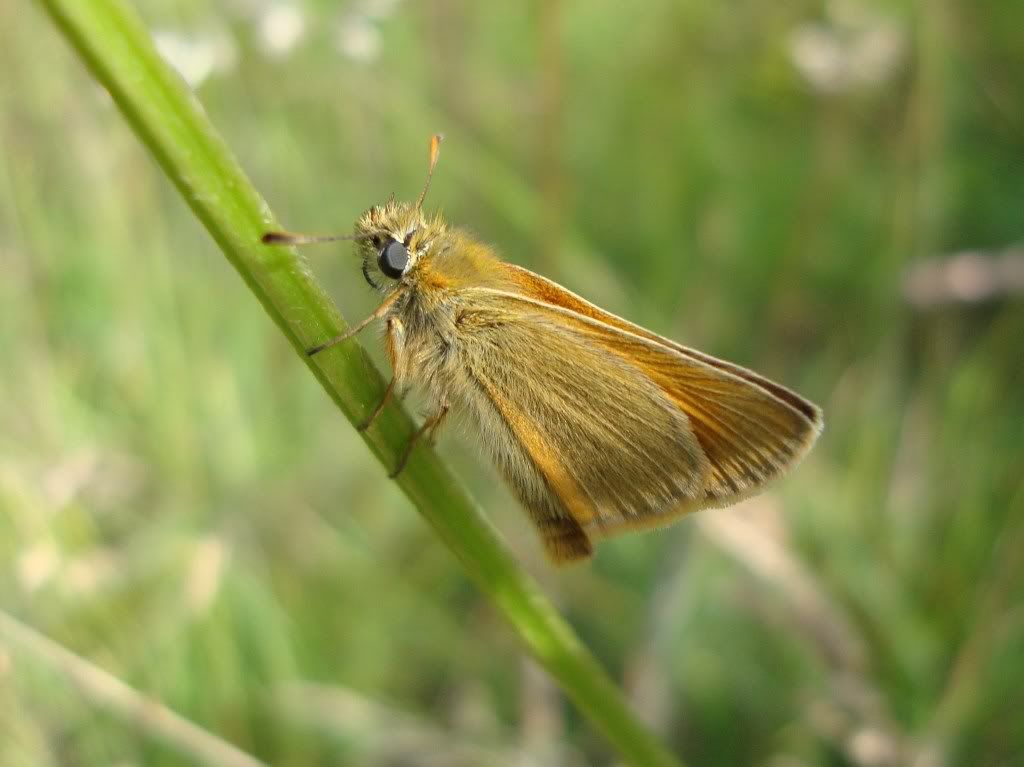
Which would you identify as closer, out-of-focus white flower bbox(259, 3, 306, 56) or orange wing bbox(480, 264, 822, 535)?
orange wing bbox(480, 264, 822, 535)

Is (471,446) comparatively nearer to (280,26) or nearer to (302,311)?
(302,311)

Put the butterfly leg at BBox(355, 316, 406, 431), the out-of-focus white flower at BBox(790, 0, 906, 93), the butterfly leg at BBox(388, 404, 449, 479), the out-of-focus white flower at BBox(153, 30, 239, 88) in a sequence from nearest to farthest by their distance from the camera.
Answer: the butterfly leg at BBox(388, 404, 449, 479)
the butterfly leg at BBox(355, 316, 406, 431)
the out-of-focus white flower at BBox(153, 30, 239, 88)
the out-of-focus white flower at BBox(790, 0, 906, 93)

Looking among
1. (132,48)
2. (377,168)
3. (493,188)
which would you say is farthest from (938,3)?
(132,48)

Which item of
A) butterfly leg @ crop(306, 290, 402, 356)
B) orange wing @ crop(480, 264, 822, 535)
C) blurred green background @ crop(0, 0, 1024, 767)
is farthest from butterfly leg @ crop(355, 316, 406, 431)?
blurred green background @ crop(0, 0, 1024, 767)

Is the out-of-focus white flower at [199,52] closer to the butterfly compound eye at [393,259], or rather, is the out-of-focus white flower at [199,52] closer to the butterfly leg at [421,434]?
the butterfly compound eye at [393,259]

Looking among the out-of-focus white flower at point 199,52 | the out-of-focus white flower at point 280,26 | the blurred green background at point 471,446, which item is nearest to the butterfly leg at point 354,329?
the blurred green background at point 471,446

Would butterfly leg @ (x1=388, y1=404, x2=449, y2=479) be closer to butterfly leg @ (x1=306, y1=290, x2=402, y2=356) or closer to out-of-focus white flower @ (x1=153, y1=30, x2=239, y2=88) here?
butterfly leg @ (x1=306, y1=290, x2=402, y2=356)
